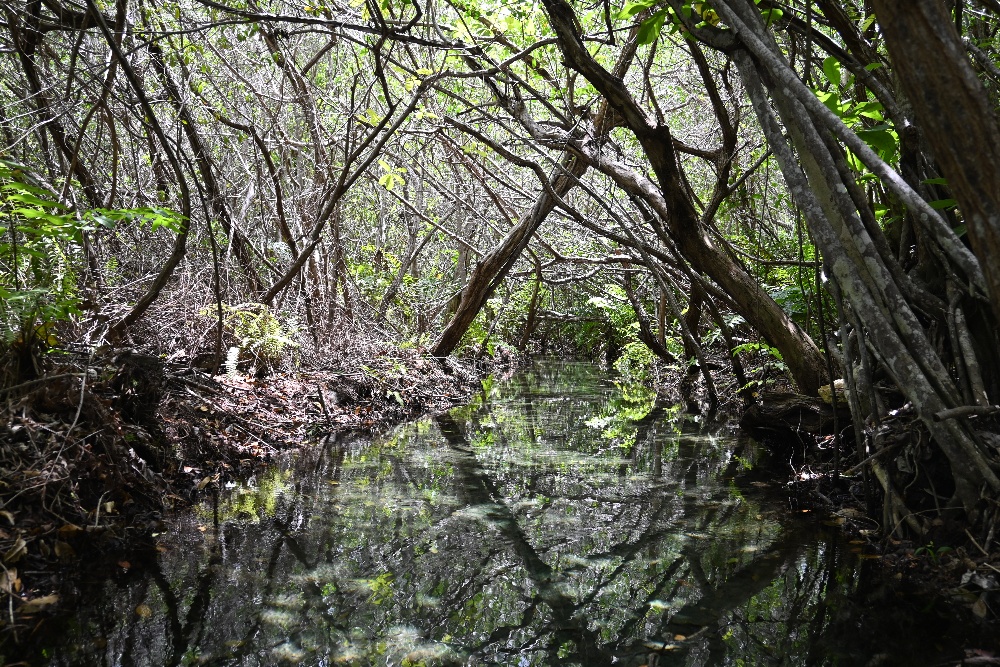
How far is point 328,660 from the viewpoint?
245 centimetres

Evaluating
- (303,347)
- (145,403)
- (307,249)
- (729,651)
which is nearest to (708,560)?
(729,651)

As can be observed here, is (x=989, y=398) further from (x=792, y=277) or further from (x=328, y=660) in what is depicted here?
(x=792, y=277)

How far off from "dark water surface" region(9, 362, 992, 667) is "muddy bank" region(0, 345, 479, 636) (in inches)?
9.5

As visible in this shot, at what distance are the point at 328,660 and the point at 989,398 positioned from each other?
3.35 meters

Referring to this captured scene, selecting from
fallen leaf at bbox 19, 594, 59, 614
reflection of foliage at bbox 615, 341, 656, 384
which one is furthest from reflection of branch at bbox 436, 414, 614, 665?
reflection of foliage at bbox 615, 341, 656, 384

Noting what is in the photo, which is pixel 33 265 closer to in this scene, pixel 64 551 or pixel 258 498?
pixel 64 551

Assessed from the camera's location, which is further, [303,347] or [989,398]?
[303,347]

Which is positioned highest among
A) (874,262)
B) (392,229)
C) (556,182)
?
(392,229)

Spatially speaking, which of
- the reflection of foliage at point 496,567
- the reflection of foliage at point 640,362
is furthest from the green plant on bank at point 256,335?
the reflection of foliage at point 640,362

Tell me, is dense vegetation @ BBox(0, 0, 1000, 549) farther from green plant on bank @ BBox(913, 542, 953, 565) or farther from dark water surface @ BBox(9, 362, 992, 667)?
A: dark water surface @ BBox(9, 362, 992, 667)

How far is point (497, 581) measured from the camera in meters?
3.22

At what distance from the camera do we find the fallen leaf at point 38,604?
2.68 metres

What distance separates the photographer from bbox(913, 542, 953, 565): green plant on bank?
3.17 m

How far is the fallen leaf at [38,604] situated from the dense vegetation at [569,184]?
136 centimetres
